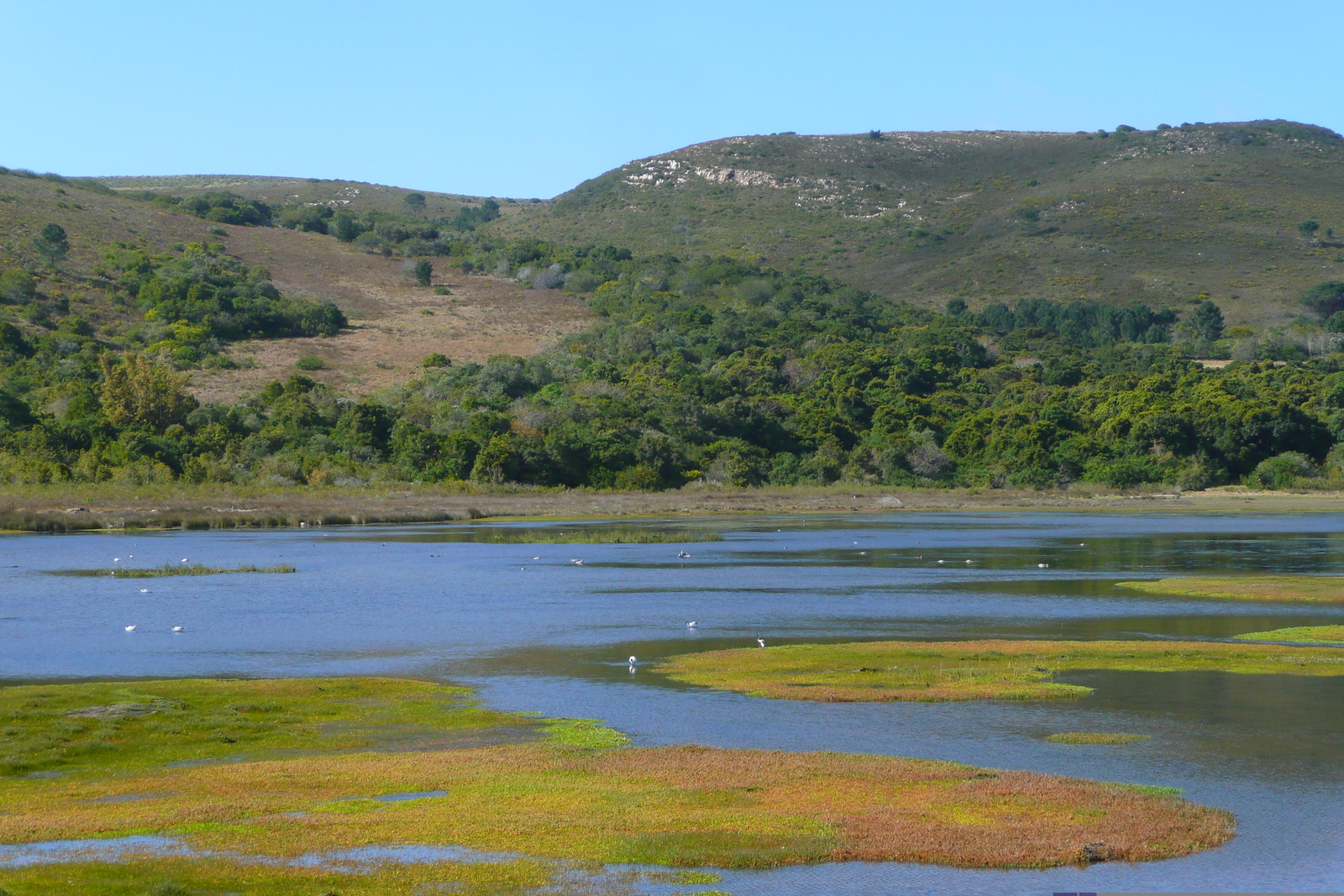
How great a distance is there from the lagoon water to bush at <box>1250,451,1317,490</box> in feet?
96.7

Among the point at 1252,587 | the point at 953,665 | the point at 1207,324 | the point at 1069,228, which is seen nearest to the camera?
the point at 953,665

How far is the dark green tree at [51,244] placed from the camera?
435 ft

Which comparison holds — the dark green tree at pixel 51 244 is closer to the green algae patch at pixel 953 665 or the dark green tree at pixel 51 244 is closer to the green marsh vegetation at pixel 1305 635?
the green algae patch at pixel 953 665

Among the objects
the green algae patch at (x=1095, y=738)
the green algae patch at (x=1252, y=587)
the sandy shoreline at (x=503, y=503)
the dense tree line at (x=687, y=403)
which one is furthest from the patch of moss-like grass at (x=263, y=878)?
the dense tree line at (x=687, y=403)

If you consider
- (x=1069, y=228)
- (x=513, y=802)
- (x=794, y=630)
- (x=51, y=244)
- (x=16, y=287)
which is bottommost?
(x=794, y=630)

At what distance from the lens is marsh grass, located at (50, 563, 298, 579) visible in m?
45.4

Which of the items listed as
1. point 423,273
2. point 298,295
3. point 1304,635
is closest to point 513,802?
point 1304,635

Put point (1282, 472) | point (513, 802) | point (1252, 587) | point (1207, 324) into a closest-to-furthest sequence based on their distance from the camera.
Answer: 1. point (513, 802)
2. point (1252, 587)
3. point (1282, 472)
4. point (1207, 324)

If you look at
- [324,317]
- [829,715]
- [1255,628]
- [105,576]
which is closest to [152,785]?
[829,715]

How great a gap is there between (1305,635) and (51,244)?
131153 millimetres

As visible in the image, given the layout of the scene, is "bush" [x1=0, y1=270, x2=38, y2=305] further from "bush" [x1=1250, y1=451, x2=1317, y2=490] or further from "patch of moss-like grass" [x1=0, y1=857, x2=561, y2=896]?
"patch of moss-like grass" [x1=0, y1=857, x2=561, y2=896]

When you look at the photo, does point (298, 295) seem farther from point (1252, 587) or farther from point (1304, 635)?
point (1304, 635)

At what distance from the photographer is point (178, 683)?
24.7m

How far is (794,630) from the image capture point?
32375 mm
